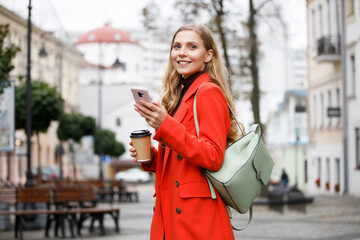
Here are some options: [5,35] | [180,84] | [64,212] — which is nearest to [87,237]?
[64,212]

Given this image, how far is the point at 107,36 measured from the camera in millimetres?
33469

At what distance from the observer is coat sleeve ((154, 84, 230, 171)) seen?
132 inches

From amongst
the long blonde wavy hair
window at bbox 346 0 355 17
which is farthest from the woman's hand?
window at bbox 346 0 355 17

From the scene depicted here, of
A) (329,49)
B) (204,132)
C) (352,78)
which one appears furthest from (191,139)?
(329,49)

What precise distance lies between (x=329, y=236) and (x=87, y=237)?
4648 mm

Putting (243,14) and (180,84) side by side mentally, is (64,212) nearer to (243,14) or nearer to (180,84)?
(180,84)

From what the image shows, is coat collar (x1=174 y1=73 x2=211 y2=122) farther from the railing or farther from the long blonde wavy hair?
the railing

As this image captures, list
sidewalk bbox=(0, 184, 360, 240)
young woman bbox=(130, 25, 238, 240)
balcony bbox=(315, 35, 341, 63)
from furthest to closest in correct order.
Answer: balcony bbox=(315, 35, 341, 63), sidewalk bbox=(0, 184, 360, 240), young woman bbox=(130, 25, 238, 240)

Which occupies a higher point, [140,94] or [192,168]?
[140,94]

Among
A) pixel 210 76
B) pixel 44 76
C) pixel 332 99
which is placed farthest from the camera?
pixel 44 76

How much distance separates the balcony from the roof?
9418 millimetres

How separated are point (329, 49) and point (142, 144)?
3229cm

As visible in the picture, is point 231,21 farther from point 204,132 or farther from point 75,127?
point 204,132

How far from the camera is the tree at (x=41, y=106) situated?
26531mm
